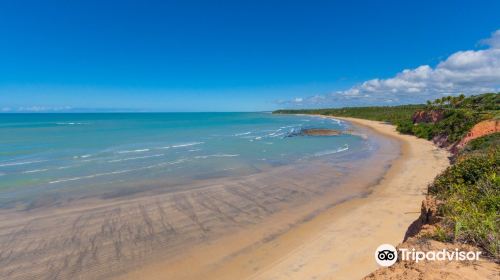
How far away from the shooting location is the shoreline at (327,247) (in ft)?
23.1

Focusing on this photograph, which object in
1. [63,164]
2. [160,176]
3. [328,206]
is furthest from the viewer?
[63,164]

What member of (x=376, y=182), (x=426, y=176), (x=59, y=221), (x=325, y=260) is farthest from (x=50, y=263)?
(x=426, y=176)

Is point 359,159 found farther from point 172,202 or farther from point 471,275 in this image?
point 471,275

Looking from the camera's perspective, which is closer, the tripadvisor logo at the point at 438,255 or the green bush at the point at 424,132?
the tripadvisor logo at the point at 438,255

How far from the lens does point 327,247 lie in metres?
8.13

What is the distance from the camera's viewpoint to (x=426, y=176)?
637 inches

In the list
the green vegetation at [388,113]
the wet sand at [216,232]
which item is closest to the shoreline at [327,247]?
the wet sand at [216,232]

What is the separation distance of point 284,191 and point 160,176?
8054mm

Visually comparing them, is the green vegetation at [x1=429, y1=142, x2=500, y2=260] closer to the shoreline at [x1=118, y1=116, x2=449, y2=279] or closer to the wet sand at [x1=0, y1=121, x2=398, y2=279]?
the shoreline at [x1=118, y1=116, x2=449, y2=279]

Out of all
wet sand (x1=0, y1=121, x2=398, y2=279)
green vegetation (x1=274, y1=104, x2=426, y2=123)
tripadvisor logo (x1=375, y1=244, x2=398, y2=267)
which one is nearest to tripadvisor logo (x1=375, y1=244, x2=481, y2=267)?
tripadvisor logo (x1=375, y1=244, x2=398, y2=267)

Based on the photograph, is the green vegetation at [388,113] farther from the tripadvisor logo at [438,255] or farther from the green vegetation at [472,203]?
the tripadvisor logo at [438,255]

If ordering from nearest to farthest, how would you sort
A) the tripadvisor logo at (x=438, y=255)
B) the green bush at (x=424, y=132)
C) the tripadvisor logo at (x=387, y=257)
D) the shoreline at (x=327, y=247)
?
the tripadvisor logo at (x=438, y=255)
the tripadvisor logo at (x=387, y=257)
the shoreline at (x=327, y=247)
the green bush at (x=424, y=132)

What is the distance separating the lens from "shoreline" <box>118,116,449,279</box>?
7.05 metres

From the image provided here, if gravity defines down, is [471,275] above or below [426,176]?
above
